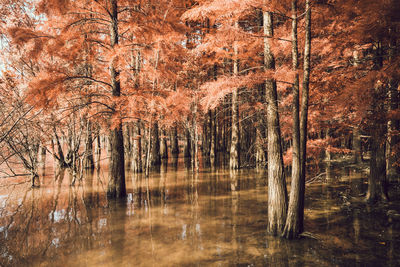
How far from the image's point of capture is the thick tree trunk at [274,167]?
6113 mm

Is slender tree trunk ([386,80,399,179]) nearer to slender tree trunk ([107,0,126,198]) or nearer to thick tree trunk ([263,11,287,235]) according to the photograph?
thick tree trunk ([263,11,287,235])

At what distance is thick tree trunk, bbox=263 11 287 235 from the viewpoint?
6.11 meters

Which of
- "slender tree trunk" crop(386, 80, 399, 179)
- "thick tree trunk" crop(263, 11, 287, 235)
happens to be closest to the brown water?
"thick tree trunk" crop(263, 11, 287, 235)

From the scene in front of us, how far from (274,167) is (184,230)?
3.14 m

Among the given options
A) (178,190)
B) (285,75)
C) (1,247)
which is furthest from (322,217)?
(1,247)

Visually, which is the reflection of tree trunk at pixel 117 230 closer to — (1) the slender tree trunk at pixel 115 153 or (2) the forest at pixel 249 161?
(2) the forest at pixel 249 161

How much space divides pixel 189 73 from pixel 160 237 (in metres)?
13.0

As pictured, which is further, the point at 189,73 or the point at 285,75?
the point at 189,73

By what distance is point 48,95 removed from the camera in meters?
8.07

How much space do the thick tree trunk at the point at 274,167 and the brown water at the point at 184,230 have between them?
51cm

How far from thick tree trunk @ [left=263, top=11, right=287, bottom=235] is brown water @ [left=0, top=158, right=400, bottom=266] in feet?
1.68

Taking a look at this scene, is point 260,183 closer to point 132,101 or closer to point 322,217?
point 322,217

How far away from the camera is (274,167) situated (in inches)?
248

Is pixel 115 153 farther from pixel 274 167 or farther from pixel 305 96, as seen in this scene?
pixel 305 96
